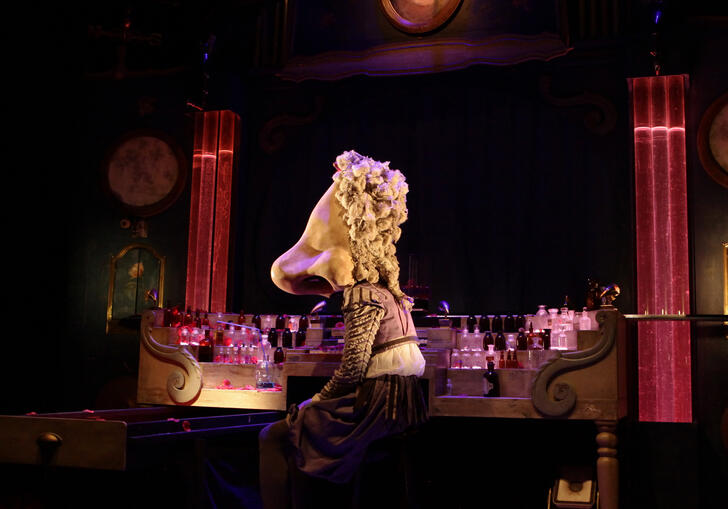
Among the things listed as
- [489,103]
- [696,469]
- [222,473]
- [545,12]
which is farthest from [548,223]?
[222,473]

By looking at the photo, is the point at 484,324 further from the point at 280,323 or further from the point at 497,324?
the point at 280,323

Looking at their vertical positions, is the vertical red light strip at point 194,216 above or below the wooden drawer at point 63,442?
above

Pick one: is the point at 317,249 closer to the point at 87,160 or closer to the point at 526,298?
the point at 526,298

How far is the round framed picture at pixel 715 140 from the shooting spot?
6371 mm

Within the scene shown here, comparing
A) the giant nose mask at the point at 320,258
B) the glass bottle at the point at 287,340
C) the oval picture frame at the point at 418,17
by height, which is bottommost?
the glass bottle at the point at 287,340

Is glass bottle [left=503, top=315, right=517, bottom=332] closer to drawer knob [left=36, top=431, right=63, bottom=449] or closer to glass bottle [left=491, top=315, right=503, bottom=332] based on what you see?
glass bottle [left=491, top=315, right=503, bottom=332]

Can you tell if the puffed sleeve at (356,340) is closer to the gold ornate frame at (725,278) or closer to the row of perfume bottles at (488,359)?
the row of perfume bottles at (488,359)

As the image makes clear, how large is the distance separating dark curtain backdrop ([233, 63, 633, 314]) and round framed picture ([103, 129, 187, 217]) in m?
0.87

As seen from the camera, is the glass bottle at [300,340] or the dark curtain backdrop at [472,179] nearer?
the glass bottle at [300,340]

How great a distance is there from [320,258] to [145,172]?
519 cm

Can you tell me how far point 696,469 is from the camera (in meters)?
6.05

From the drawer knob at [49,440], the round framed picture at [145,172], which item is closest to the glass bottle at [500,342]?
the drawer knob at [49,440]

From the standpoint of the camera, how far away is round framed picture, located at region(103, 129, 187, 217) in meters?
8.26

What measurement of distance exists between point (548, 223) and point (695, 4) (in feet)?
7.35
